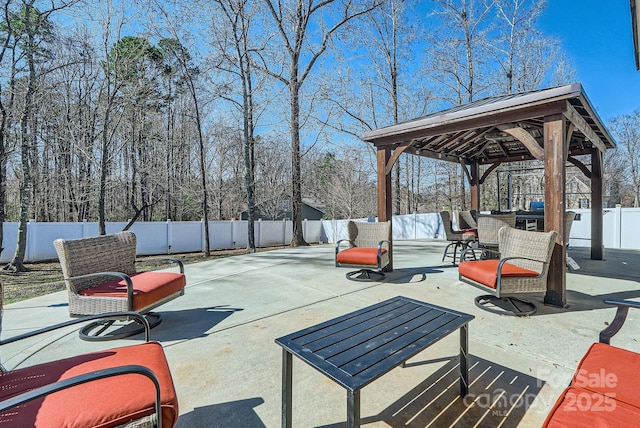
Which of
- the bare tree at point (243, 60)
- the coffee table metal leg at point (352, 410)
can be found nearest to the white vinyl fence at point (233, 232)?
the bare tree at point (243, 60)

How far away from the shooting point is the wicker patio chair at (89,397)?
112 centimetres

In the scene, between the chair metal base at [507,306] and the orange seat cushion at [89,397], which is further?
the chair metal base at [507,306]

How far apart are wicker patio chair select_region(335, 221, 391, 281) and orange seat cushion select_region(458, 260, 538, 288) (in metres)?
1.32

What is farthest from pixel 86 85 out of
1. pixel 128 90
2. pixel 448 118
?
pixel 448 118

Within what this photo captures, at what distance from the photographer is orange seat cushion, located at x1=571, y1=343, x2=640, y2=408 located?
128cm

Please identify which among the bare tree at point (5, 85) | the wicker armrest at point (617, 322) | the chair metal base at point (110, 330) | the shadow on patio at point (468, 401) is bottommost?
the shadow on patio at point (468, 401)

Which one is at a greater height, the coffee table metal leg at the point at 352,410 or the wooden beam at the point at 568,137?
the wooden beam at the point at 568,137

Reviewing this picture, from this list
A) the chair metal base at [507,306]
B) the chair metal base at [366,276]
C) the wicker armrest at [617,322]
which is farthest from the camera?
the chair metal base at [366,276]

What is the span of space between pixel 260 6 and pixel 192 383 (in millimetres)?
13084

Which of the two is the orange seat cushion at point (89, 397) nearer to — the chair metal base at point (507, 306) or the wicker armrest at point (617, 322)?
the wicker armrest at point (617, 322)

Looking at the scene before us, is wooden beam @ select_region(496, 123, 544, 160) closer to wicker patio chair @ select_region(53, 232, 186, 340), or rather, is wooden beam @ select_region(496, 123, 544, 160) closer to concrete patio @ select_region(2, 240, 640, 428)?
concrete patio @ select_region(2, 240, 640, 428)

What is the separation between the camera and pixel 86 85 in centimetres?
1041

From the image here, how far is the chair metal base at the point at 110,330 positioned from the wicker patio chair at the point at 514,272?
371 centimetres

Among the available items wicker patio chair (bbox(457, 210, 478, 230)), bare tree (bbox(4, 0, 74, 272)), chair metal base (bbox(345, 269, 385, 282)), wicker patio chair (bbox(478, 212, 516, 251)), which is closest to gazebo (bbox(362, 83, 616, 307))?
chair metal base (bbox(345, 269, 385, 282))
